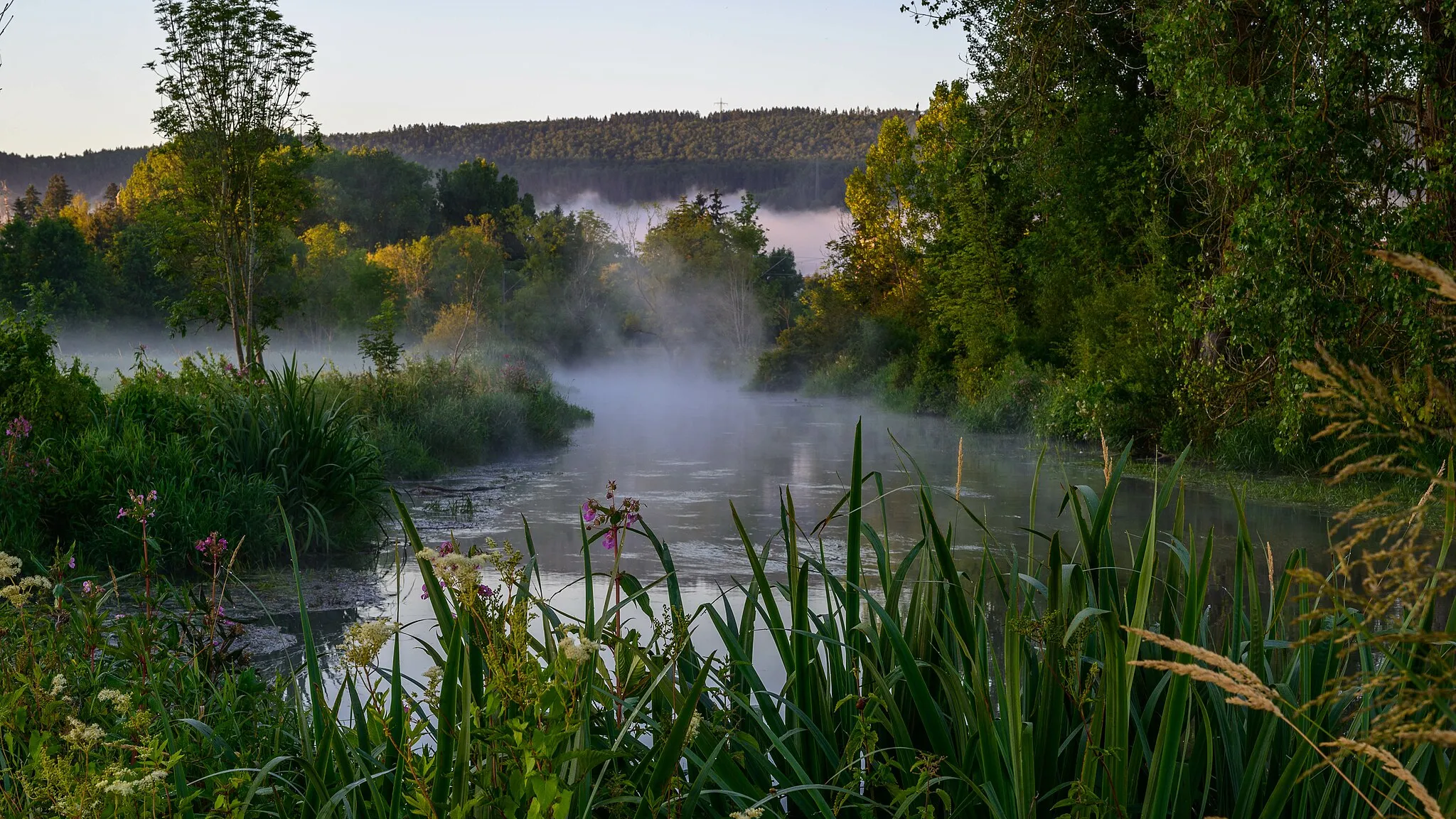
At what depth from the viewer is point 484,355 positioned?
21156 millimetres

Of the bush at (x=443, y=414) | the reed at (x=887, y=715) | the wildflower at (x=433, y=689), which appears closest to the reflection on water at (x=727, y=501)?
the reed at (x=887, y=715)

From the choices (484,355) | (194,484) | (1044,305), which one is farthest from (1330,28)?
(484,355)

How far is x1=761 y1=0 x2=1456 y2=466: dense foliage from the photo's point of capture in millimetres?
7656

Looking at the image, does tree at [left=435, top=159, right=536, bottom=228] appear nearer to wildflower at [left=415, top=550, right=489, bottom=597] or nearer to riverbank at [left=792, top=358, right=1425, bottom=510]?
riverbank at [left=792, top=358, right=1425, bottom=510]

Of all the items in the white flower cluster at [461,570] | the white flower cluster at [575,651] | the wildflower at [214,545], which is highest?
the white flower cluster at [461,570]

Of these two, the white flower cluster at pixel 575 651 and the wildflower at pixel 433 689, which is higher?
the white flower cluster at pixel 575 651

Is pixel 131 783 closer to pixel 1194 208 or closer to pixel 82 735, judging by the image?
pixel 82 735

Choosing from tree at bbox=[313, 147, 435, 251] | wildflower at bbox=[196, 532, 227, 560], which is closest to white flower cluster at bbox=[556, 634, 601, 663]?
wildflower at bbox=[196, 532, 227, 560]

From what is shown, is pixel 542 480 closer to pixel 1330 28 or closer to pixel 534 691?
pixel 1330 28

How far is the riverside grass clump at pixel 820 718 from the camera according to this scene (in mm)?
1544

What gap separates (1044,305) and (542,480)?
33.2ft

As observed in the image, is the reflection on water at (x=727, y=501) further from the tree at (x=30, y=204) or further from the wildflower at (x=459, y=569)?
the tree at (x=30, y=204)

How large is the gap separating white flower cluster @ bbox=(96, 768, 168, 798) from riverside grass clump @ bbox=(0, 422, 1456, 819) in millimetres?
29

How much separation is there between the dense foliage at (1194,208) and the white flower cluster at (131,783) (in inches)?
61.2
